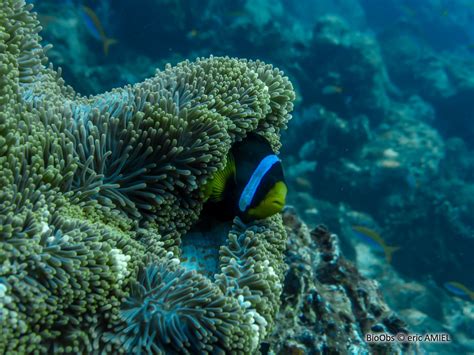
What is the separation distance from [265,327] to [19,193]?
130cm

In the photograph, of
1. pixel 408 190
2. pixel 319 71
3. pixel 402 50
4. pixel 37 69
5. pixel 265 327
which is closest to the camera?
pixel 265 327

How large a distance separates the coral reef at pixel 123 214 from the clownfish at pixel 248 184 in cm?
9

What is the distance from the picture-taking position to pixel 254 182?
7.91ft

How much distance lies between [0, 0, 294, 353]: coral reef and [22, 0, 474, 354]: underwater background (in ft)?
17.2

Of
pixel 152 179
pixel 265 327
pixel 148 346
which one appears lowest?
pixel 148 346

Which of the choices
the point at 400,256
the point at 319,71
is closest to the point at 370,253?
the point at 400,256

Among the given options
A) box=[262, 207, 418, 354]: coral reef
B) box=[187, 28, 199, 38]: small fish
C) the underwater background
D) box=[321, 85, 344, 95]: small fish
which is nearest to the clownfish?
box=[262, 207, 418, 354]: coral reef

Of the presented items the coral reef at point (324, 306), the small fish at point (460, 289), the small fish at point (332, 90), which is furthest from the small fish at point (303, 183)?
the coral reef at point (324, 306)

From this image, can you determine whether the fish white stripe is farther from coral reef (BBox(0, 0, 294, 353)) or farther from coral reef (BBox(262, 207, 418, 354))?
coral reef (BBox(262, 207, 418, 354))

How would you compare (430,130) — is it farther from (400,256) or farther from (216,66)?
(216,66)

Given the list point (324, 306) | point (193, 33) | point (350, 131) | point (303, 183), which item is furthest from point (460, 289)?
point (193, 33)

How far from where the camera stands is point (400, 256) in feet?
30.8

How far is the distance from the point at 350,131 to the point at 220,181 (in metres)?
9.58

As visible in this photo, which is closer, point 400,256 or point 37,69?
point 37,69
